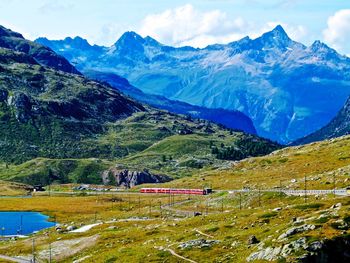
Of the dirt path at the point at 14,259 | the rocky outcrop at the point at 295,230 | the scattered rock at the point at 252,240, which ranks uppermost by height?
the rocky outcrop at the point at 295,230

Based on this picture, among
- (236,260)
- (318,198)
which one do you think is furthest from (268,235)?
(318,198)

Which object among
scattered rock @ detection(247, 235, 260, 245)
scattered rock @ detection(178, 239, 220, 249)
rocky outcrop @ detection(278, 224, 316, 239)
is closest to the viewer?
rocky outcrop @ detection(278, 224, 316, 239)

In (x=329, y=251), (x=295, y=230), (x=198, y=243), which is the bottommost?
(x=198, y=243)

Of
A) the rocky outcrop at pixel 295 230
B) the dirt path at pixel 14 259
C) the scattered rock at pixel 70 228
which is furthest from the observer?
the scattered rock at pixel 70 228

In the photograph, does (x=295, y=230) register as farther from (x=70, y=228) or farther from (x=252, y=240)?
(x=70, y=228)

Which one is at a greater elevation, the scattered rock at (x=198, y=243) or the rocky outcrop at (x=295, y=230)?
the rocky outcrop at (x=295, y=230)

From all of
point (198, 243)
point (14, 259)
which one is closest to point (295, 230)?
point (198, 243)

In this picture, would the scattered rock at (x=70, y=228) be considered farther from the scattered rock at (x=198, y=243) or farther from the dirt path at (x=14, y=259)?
Result: the scattered rock at (x=198, y=243)

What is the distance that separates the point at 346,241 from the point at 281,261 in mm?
10979

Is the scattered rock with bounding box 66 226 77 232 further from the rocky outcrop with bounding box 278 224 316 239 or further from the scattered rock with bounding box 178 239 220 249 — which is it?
the rocky outcrop with bounding box 278 224 316 239

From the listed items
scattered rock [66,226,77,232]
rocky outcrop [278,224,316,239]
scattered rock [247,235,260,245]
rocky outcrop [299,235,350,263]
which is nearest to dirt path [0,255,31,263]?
scattered rock [66,226,77,232]

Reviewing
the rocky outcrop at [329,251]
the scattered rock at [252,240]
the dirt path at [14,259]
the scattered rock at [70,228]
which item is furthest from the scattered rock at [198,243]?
the scattered rock at [70,228]

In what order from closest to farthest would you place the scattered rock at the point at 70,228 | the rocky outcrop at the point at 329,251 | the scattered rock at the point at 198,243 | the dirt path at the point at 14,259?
the rocky outcrop at the point at 329,251, the scattered rock at the point at 198,243, the dirt path at the point at 14,259, the scattered rock at the point at 70,228

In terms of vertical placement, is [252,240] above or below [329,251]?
above
